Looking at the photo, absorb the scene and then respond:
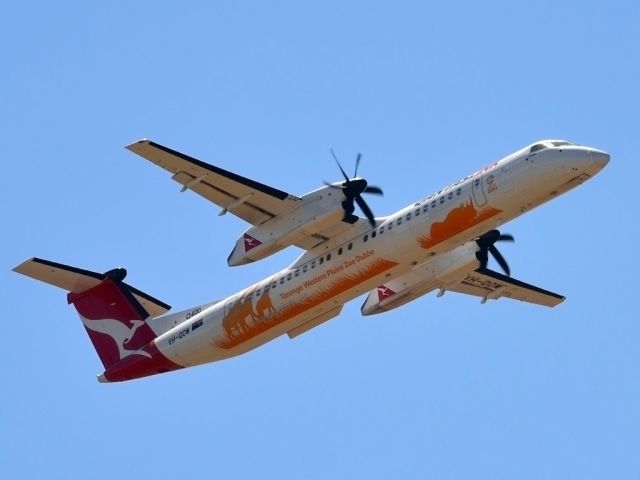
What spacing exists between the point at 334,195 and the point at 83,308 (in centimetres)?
886

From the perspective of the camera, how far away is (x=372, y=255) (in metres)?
31.5

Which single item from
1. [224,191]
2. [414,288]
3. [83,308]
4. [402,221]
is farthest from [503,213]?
[83,308]

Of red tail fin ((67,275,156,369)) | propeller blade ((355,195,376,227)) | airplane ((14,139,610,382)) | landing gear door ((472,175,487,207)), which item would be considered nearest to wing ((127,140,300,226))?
airplane ((14,139,610,382))

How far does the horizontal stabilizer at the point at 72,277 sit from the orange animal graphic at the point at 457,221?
904 centimetres

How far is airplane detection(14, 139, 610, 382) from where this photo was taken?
99.1ft

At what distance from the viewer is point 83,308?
36.4 m

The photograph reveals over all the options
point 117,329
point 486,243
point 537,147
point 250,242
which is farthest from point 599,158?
point 117,329

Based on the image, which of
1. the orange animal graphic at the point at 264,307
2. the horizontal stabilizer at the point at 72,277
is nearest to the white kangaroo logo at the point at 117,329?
the horizontal stabilizer at the point at 72,277

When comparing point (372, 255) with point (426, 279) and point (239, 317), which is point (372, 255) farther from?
point (239, 317)

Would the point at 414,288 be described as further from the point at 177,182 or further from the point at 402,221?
the point at 177,182

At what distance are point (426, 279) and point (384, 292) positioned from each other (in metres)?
1.21

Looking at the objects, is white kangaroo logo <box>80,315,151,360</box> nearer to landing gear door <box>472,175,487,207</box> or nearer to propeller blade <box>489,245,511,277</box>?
propeller blade <box>489,245,511,277</box>

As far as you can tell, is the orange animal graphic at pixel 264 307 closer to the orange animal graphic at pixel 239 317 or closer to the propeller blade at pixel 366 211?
the orange animal graphic at pixel 239 317

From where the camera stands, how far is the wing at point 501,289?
36.3 metres
